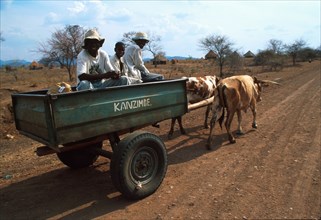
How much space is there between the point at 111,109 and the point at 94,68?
1.12 meters

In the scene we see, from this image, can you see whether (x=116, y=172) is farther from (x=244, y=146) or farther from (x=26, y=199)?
(x=244, y=146)

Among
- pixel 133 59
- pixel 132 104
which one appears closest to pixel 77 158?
A: pixel 132 104

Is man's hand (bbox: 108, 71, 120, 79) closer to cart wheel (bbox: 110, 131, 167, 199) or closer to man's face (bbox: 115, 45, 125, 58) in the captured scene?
cart wheel (bbox: 110, 131, 167, 199)

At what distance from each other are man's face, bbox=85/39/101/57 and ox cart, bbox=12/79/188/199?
102 centimetres

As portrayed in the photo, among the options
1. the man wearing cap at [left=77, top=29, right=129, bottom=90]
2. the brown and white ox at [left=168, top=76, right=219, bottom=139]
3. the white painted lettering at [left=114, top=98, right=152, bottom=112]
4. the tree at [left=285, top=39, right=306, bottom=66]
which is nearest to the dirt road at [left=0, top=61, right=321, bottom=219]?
the brown and white ox at [left=168, top=76, right=219, bottom=139]

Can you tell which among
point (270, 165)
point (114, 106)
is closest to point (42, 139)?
point (114, 106)

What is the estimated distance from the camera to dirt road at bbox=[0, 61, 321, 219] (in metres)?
4.21

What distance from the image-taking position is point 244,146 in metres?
6.84

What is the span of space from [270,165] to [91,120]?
334cm

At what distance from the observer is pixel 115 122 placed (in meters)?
4.34

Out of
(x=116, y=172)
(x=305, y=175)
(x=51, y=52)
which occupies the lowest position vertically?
(x=305, y=175)

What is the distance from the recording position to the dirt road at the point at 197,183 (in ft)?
13.8

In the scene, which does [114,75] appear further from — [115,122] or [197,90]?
[197,90]

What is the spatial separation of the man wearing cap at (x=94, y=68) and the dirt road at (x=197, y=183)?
1.63 meters
